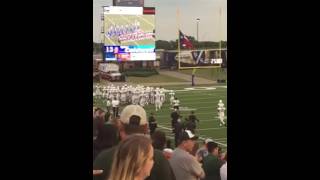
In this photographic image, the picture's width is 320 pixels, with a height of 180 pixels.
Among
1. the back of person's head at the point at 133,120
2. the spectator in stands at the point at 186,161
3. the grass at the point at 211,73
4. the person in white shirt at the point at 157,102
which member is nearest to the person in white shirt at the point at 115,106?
the back of person's head at the point at 133,120

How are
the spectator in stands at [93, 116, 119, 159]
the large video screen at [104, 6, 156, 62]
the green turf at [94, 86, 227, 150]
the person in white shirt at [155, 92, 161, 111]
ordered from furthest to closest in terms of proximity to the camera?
the green turf at [94, 86, 227, 150] < the person in white shirt at [155, 92, 161, 111] < the large video screen at [104, 6, 156, 62] < the spectator in stands at [93, 116, 119, 159]

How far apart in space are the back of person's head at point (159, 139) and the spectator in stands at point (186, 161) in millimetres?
122

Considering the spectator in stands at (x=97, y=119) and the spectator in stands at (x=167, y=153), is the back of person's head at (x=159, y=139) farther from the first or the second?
the spectator in stands at (x=97, y=119)

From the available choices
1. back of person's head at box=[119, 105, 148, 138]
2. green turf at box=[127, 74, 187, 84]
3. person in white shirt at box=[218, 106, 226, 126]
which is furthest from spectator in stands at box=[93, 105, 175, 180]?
person in white shirt at box=[218, 106, 226, 126]

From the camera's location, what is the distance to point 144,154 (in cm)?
421

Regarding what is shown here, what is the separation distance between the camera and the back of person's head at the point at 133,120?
425cm

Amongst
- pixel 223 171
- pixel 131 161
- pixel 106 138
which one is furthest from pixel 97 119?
pixel 223 171

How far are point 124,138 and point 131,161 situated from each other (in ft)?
0.62

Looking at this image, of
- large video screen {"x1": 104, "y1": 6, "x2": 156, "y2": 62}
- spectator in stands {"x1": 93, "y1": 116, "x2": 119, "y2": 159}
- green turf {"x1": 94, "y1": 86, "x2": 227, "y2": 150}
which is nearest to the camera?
spectator in stands {"x1": 93, "y1": 116, "x2": 119, "y2": 159}

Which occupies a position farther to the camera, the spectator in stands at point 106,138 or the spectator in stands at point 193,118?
the spectator in stands at point 193,118

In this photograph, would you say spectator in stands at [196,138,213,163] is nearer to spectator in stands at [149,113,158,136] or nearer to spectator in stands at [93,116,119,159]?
spectator in stands at [149,113,158,136]

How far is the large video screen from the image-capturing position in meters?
4.26
